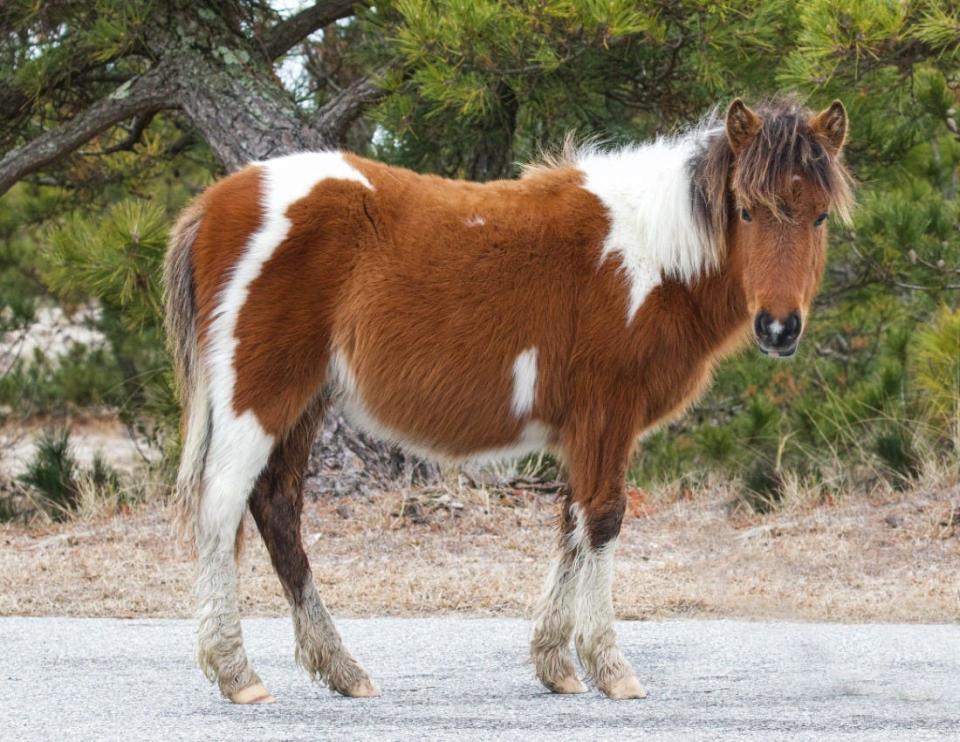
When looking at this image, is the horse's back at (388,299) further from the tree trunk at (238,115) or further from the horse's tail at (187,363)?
the tree trunk at (238,115)

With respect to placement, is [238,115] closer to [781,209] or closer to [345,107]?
[345,107]

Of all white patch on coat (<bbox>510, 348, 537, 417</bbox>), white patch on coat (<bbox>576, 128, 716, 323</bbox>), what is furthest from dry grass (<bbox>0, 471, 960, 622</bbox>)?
white patch on coat (<bbox>576, 128, 716, 323</bbox>)

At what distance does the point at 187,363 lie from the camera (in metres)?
5.22

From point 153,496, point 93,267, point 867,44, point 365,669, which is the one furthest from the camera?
point 153,496

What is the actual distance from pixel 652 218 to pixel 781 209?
1.77 feet

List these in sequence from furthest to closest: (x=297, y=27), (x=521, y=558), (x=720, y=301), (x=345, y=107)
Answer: (x=297, y=27), (x=345, y=107), (x=521, y=558), (x=720, y=301)

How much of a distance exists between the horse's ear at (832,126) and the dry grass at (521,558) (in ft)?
8.74

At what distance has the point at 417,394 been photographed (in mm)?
5105

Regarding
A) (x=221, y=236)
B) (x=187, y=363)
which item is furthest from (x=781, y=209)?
(x=187, y=363)

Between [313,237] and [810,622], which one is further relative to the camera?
[810,622]

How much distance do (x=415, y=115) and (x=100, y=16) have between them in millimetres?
2196

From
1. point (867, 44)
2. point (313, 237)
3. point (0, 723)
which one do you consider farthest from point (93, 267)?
point (867, 44)

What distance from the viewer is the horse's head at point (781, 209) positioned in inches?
187

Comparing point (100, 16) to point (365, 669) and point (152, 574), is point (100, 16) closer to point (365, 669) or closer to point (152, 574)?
point (152, 574)
